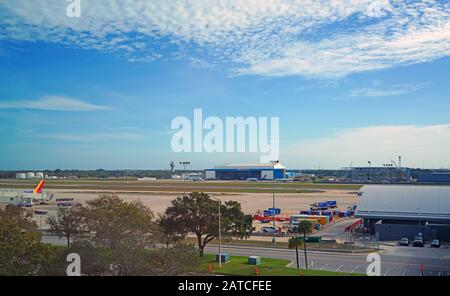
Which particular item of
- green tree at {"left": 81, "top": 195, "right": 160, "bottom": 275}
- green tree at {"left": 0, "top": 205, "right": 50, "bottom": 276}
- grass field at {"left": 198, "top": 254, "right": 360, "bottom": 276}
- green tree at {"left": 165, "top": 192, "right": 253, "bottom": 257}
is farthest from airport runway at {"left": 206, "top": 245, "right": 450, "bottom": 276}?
green tree at {"left": 0, "top": 205, "right": 50, "bottom": 276}

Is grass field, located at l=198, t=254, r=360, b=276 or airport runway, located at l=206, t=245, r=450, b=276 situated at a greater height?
grass field, located at l=198, t=254, r=360, b=276

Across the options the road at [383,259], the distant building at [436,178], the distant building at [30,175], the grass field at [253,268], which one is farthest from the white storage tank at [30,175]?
the grass field at [253,268]

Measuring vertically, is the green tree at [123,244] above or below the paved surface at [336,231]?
above

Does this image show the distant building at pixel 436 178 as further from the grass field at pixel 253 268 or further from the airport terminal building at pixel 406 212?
the grass field at pixel 253 268

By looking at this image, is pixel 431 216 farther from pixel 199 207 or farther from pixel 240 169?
pixel 240 169

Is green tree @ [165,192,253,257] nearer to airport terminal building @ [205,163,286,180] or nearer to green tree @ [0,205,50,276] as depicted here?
green tree @ [0,205,50,276]
